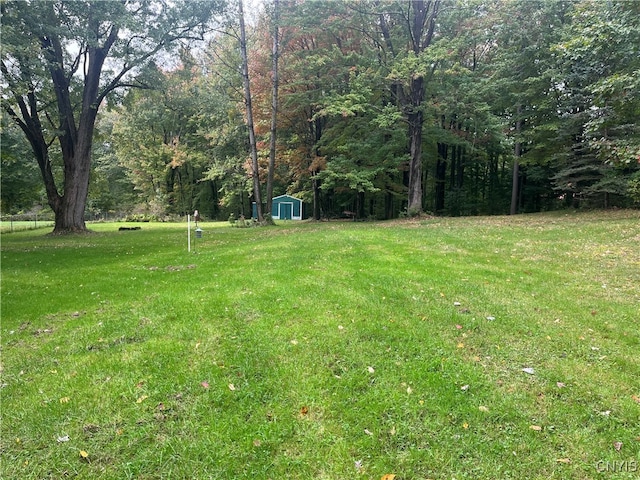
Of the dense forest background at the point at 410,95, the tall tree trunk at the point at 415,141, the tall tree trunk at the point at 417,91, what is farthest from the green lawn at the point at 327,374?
the tall tree trunk at the point at 417,91

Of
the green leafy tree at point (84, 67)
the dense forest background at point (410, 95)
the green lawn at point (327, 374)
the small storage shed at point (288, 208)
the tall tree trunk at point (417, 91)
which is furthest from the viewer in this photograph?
the small storage shed at point (288, 208)

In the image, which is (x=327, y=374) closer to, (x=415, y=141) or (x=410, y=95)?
(x=415, y=141)

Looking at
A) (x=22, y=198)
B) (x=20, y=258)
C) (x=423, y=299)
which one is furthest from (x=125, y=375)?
(x=22, y=198)

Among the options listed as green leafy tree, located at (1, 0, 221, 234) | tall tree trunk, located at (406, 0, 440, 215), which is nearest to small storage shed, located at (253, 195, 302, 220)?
tall tree trunk, located at (406, 0, 440, 215)

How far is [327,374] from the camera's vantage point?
3.57 m

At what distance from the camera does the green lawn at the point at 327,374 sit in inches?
102

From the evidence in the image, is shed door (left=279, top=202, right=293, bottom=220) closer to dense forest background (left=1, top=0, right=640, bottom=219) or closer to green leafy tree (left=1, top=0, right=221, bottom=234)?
dense forest background (left=1, top=0, right=640, bottom=219)

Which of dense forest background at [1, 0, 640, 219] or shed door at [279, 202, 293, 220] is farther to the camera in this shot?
shed door at [279, 202, 293, 220]

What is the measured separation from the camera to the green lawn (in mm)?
2590

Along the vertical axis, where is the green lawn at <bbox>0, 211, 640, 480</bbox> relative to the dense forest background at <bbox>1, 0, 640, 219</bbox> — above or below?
below

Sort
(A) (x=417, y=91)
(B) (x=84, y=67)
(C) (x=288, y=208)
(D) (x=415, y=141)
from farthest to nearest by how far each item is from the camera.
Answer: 1. (C) (x=288, y=208)
2. (D) (x=415, y=141)
3. (A) (x=417, y=91)
4. (B) (x=84, y=67)

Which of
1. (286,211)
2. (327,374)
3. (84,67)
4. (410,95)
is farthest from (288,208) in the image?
(327,374)

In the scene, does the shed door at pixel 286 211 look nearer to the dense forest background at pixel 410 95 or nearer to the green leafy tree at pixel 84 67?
the dense forest background at pixel 410 95

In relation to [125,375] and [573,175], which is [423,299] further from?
[573,175]
